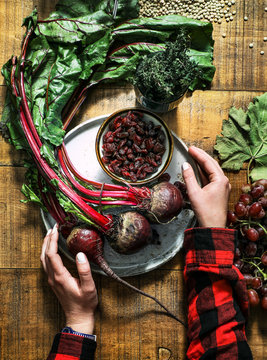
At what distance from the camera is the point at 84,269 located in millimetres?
1312

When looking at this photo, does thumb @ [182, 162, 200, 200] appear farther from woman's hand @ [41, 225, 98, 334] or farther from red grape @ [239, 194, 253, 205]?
woman's hand @ [41, 225, 98, 334]

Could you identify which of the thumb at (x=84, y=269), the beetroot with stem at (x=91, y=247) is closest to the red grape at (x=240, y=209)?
the beetroot with stem at (x=91, y=247)

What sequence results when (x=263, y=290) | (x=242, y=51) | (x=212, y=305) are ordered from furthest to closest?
1. (x=242, y=51)
2. (x=263, y=290)
3. (x=212, y=305)

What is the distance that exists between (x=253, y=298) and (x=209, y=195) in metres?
0.49

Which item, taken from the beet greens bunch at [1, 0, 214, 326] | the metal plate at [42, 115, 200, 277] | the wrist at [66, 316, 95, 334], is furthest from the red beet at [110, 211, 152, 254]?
the wrist at [66, 316, 95, 334]

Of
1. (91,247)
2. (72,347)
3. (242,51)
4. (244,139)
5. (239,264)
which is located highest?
(242,51)

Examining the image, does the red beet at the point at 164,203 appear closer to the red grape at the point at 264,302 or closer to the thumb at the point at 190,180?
the thumb at the point at 190,180

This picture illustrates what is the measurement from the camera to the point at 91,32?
135 centimetres

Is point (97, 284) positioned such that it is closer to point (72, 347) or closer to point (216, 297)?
point (72, 347)

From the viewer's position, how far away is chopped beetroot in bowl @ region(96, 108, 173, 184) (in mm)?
1327

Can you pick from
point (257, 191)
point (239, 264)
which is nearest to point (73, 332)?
point (239, 264)

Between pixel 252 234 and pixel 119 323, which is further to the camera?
pixel 119 323

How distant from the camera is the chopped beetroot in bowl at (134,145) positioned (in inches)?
52.2

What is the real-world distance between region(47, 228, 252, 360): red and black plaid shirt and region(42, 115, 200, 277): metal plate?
96 millimetres
